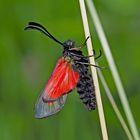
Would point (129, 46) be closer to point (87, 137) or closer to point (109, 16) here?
point (109, 16)

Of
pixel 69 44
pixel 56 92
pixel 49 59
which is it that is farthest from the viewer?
pixel 49 59

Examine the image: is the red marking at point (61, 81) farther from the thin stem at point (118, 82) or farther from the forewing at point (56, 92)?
the thin stem at point (118, 82)

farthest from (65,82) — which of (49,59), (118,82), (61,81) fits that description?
(49,59)

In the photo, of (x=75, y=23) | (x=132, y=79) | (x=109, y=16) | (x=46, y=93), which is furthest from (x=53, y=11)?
(x=46, y=93)

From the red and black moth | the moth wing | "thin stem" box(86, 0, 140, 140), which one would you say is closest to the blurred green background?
the red and black moth

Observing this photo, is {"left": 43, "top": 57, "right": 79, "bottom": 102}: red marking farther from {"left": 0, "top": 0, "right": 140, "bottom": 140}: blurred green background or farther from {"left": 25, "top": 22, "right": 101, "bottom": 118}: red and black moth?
{"left": 0, "top": 0, "right": 140, "bottom": 140}: blurred green background

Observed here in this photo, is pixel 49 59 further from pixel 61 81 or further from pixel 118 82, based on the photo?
pixel 118 82

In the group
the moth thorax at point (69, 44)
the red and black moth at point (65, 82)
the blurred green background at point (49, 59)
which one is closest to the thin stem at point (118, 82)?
the red and black moth at point (65, 82)
